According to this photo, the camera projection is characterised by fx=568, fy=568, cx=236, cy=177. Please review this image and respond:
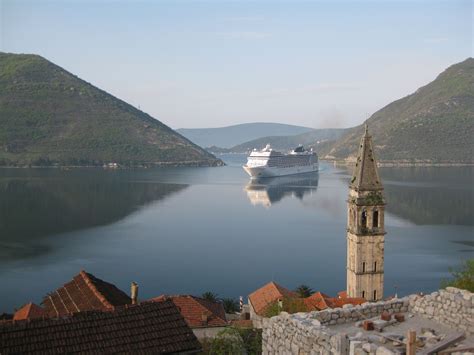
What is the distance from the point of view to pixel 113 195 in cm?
8006

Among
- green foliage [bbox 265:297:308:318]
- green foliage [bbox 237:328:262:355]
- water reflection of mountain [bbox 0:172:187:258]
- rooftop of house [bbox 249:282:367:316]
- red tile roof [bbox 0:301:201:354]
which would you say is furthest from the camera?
water reflection of mountain [bbox 0:172:187:258]

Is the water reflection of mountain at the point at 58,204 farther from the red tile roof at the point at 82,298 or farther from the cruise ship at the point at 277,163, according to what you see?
the cruise ship at the point at 277,163

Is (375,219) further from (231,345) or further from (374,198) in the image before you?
(231,345)

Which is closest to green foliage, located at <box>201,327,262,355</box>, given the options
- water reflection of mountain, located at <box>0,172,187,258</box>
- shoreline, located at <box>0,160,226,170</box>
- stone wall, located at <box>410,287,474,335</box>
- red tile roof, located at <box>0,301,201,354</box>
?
red tile roof, located at <box>0,301,201,354</box>

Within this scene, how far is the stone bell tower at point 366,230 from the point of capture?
69.1 ft

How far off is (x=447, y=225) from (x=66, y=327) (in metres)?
54.4

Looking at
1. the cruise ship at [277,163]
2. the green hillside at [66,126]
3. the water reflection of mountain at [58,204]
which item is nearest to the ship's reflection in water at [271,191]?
the cruise ship at [277,163]

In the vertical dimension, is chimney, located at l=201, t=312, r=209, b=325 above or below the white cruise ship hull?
below

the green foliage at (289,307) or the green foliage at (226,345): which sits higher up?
the green foliage at (226,345)

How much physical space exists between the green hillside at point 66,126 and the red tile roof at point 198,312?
116917mm

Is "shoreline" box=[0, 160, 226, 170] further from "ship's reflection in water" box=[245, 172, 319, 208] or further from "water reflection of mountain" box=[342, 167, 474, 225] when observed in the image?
"water reflection of mountain" box=[342, 167, 474, 225]

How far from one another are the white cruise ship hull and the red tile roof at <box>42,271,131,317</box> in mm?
112147

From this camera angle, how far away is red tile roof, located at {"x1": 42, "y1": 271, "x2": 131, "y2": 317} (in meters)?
14.3

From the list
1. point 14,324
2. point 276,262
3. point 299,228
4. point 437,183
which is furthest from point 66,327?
point 437,183
